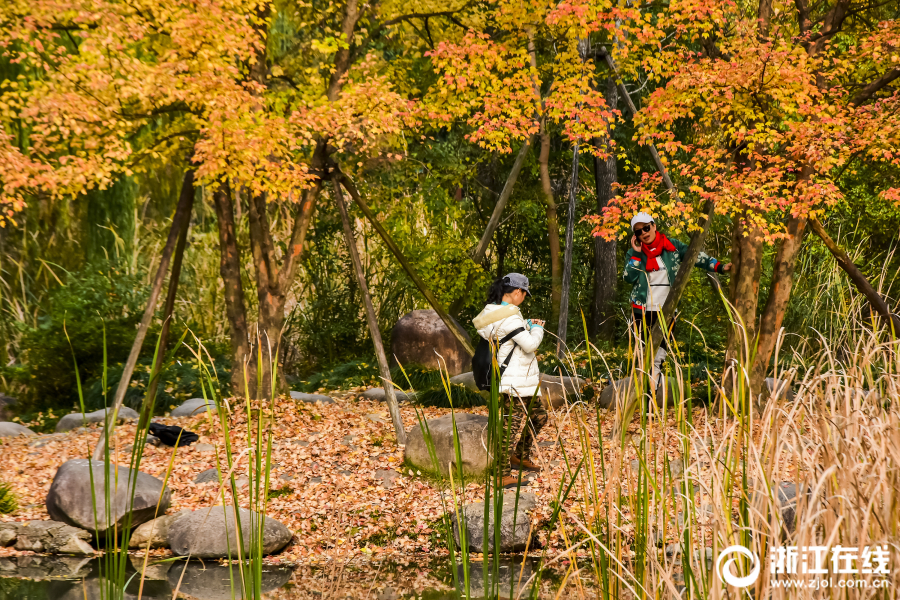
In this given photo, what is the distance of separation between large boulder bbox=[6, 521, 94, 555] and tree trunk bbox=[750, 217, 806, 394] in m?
5.12

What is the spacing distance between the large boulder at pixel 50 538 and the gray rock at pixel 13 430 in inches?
105

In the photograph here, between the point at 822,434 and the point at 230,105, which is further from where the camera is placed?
the point at 230,105

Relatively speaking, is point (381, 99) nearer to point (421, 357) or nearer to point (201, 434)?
point (201, 434)

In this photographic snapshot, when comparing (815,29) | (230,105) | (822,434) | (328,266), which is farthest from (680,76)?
(328,266)

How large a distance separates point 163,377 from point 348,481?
3.40 metres

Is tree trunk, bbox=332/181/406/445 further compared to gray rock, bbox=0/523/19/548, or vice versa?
tree trunk, bbox=332/181/406/445

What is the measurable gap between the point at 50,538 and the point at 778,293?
228 inches

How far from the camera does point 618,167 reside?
1086 cm

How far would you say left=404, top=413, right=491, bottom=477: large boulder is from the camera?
557 cm

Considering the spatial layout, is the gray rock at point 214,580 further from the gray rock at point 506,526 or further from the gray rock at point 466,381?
the gray rock at point 466,381

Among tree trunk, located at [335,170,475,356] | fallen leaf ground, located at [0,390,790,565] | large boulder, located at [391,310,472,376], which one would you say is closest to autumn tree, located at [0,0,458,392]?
tree trunk, located at [335,170,475,356]

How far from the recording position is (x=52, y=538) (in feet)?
15.9

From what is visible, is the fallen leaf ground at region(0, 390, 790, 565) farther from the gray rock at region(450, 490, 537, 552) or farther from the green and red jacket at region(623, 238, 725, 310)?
the green and red jacket at region(623, 238, 725, 310)

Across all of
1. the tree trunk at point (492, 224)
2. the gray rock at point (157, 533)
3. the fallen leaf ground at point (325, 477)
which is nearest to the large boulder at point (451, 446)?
the fallen leaf ground at point (325, 477)
